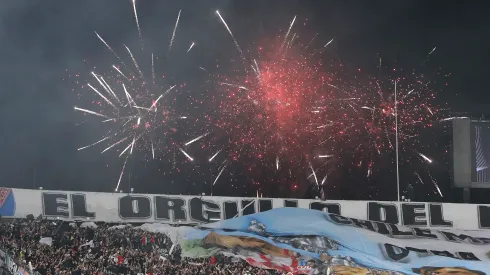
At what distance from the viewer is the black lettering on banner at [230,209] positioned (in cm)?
2148

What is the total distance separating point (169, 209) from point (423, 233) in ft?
31.2

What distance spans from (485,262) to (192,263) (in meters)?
9.66

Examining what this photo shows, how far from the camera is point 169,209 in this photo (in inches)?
872

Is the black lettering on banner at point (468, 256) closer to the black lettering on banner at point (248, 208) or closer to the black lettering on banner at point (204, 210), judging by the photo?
the black lettering on banner at point (248, 208)

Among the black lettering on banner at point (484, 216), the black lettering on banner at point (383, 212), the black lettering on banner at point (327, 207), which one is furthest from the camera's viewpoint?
the black lettering on banner at point (327, 207)

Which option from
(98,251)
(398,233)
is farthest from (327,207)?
(98,251)

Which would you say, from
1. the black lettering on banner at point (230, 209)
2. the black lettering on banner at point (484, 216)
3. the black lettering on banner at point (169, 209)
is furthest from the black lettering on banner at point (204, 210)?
the black lettering on banner at point (484, 216)

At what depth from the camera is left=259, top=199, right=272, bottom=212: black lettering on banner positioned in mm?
21245

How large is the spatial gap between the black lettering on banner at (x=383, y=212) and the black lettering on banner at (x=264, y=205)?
3.67 metres

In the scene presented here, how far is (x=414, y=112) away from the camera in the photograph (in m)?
23.3

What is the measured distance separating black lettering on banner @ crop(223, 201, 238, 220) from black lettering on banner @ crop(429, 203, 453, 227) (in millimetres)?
7096

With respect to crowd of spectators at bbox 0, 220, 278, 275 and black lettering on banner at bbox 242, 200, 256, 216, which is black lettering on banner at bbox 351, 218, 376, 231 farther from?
black lettering on banner at bbox 242, 200, 256, 216

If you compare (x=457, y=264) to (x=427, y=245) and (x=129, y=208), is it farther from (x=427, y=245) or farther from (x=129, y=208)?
(x=129, y=208)

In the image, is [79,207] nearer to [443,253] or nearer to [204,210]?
[204,210]
